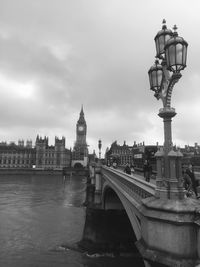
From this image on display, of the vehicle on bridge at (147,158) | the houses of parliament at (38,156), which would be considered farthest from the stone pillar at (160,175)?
the houses of parliament at (38,156)

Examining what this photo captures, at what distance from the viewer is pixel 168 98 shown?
601 cm

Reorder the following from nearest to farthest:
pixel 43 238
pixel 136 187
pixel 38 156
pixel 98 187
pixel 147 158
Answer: pixel 136 187 < pixel 147 158 < pixel 43 238 < pixel 98 187 < pixel 38 156

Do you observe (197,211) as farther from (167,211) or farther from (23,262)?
(23,262)

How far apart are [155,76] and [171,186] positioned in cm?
277

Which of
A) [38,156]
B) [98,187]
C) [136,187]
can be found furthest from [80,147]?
[136,187]

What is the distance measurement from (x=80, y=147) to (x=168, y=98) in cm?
14495

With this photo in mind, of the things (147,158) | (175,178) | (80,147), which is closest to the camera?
(175,178)

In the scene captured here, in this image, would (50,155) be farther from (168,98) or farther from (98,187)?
(168,98)

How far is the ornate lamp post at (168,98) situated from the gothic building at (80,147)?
13907 centimetres

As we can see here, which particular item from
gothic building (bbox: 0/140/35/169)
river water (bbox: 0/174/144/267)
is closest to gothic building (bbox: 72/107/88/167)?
gothic building (bbox: 0/140/35/169)

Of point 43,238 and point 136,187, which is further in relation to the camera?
point 43,238

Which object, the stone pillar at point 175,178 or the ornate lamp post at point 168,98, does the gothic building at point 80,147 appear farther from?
the stone pillar at point 175,178

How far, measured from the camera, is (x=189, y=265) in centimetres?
467

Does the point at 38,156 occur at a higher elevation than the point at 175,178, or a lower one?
higher
